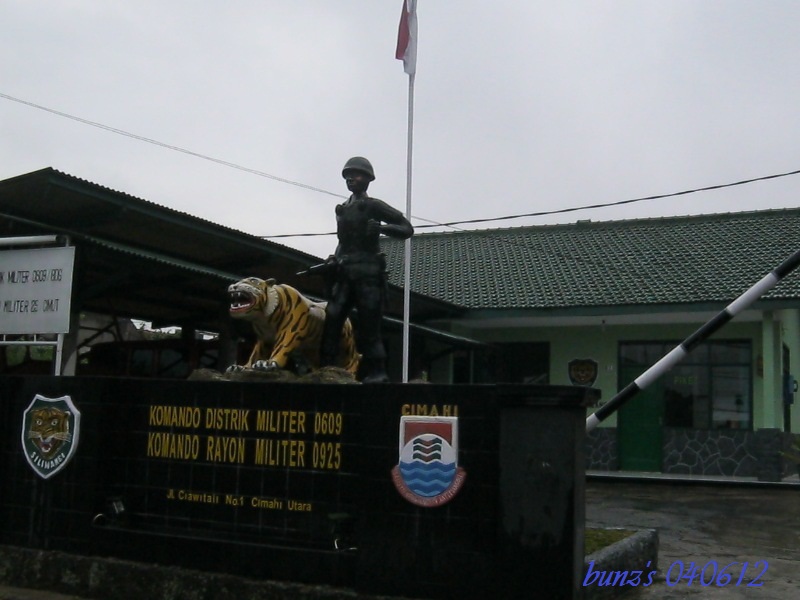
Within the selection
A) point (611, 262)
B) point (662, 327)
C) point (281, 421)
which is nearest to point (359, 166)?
point (281, 421)

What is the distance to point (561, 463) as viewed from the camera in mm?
5570

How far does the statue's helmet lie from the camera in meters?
7.84

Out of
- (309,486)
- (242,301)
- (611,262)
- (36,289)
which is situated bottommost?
(309,486)

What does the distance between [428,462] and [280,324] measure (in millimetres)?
2443

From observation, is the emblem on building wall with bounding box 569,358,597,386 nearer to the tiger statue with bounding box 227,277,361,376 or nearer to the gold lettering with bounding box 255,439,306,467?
the tiger statue with bounding box 227,277,361,376

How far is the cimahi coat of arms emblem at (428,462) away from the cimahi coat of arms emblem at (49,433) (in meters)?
2.96

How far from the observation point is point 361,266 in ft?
25.5

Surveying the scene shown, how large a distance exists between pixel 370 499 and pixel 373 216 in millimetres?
2659

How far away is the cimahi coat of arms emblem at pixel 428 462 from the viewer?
5.85m

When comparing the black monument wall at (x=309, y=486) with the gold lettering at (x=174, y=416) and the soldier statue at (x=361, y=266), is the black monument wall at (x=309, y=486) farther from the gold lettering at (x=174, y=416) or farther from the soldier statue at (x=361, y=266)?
the soldier statue at (x=361, y=266)

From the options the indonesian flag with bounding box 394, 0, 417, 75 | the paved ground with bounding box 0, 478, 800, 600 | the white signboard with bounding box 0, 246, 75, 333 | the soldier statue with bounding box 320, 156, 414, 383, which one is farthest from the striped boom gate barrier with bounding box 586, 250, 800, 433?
the indonesian flag with bounding box 394, 0, 417, 75

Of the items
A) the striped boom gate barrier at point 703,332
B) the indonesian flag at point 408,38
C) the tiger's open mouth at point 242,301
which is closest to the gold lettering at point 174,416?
the tiger's open mouth at point 242,301

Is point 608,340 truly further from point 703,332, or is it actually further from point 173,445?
point 173,445

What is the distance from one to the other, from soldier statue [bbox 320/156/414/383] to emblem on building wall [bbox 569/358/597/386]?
13.7 meters
